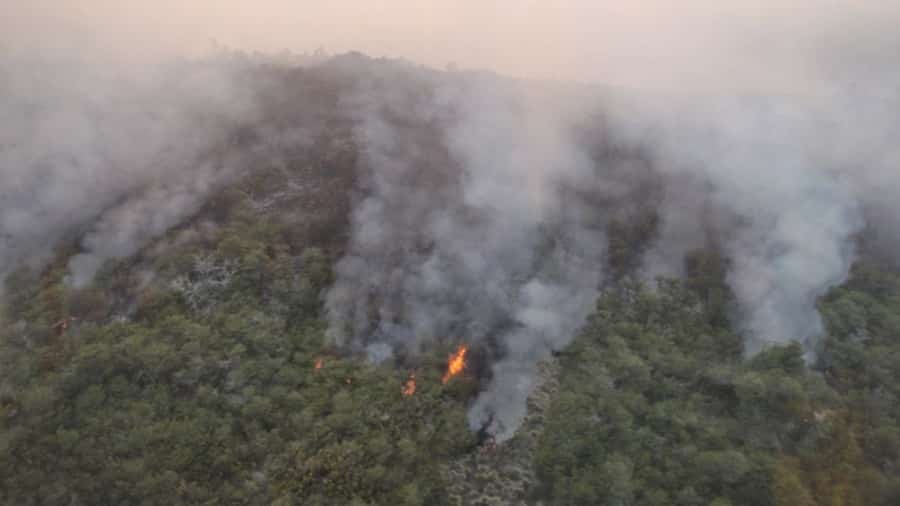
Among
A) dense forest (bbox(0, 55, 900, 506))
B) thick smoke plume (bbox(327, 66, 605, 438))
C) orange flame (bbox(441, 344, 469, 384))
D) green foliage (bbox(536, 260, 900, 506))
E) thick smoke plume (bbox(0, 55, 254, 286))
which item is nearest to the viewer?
dense forest (bbox(0, 55, 900, 506))

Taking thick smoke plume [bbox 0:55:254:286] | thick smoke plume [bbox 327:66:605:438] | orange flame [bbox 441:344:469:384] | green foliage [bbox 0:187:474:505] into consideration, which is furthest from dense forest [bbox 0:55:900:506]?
thick smoke plume [bbox 0:55:254:286]

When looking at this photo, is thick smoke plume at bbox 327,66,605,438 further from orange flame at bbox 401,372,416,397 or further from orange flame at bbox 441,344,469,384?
orange flame at bbox 401,372,416,397

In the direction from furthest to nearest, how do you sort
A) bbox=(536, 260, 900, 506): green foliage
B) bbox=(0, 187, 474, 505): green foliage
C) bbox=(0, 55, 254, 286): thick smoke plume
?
1. bbox=(0, 55, 254, 286): thick smoke plume
2. bbox=(536, 260, 900, 506): green foliage
3. bbox=(0, 187, 474, 505): green foliage

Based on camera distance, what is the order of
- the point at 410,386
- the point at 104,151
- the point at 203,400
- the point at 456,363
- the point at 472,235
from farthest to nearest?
the point at 104,151 → the point at 472,235 → the point at 456,363 → the point at 410,386 → the point at 203,400

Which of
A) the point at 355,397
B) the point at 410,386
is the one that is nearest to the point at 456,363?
the point at 410,386

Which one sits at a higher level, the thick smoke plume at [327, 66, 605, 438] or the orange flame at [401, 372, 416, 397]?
the thick smoke plume at [327, 66, 605, 438]

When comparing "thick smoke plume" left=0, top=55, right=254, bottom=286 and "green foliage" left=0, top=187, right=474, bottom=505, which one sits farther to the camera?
"thick smoke plume" left=0, top=55, right=254, bottom=286

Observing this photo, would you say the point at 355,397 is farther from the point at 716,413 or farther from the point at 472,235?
the point at 716,413
